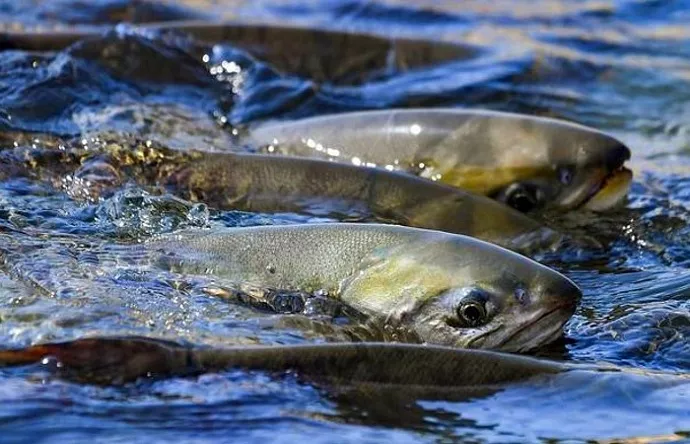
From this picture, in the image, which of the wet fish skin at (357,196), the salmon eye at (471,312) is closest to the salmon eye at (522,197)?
Result: the wet fish skin at (357,196)

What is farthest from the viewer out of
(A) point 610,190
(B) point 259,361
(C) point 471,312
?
(A) point 610,190

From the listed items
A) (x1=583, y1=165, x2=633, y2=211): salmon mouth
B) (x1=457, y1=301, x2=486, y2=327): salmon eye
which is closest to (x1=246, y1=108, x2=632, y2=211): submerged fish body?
(x1=583, y1=165, x2=633, y2=211): salmon mouth

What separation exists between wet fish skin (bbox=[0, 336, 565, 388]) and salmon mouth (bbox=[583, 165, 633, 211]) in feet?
7.91

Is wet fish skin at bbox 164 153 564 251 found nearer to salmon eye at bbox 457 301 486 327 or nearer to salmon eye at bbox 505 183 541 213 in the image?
salmon eye at bbox 505 183 541 213

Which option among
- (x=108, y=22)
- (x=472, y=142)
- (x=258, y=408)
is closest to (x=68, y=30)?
(x=108, y=22)

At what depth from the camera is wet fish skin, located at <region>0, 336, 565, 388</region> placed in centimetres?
307

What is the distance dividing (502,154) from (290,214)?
104 cm

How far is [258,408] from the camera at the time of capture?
3.02 meters

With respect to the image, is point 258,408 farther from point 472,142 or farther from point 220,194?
point 472,142

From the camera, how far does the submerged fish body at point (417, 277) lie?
11.8 feet

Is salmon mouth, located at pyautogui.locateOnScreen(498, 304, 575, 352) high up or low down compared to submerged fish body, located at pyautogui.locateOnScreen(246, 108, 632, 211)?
down

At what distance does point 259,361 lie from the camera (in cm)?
309

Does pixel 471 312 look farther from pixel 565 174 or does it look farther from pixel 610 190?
pixel 610 190

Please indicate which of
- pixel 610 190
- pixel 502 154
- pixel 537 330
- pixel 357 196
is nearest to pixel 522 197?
pixel 502 154
